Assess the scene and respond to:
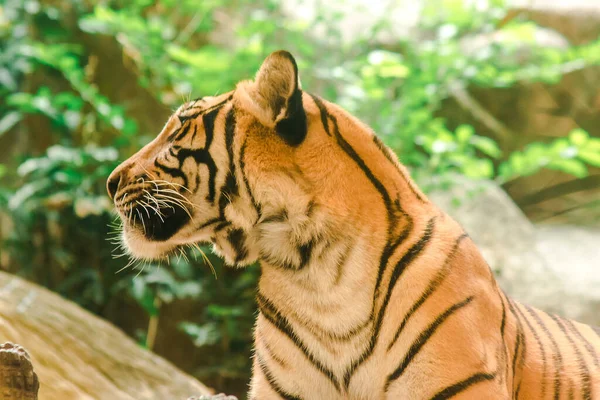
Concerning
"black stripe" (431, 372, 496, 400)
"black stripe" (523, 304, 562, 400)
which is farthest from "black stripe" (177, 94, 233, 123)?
"black stripe" (523, 304, 562, 400)

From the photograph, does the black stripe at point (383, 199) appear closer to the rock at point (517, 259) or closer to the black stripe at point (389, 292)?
the black stripe at point (389, 292)

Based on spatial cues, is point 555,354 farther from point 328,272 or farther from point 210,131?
point 210,131

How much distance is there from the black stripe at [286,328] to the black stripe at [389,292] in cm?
6

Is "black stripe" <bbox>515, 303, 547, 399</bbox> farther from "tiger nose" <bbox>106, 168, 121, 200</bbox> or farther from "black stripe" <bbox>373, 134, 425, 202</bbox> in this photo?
"tiger nose" <bbox>106, 168, 121, 200</bbox>

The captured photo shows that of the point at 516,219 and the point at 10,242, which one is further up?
the point at 516,219

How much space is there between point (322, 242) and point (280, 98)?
42cm

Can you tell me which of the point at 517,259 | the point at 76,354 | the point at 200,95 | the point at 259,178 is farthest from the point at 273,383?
the point at 517,259

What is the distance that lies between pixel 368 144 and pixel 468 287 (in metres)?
0.51

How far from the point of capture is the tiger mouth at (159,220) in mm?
1982

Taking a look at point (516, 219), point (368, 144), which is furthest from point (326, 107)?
point (516, 219)

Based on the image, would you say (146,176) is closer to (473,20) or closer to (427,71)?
(427,71)

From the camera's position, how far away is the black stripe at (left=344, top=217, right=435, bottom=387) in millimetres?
1823

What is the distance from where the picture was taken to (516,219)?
5129 millimetres

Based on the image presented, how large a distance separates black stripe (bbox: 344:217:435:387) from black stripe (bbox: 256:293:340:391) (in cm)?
6
